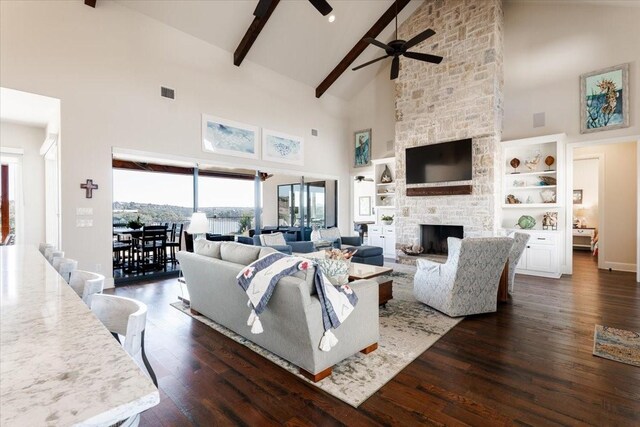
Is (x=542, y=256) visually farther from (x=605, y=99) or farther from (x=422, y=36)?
(x=422, y=36)

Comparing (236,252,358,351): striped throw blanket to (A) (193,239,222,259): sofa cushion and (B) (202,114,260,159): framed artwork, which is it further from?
(B) (202,114,260,159): framed artwork

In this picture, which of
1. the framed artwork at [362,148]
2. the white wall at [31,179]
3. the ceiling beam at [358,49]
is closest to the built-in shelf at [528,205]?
the framed artwork at [362,148]

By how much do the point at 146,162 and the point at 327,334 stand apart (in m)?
5.22

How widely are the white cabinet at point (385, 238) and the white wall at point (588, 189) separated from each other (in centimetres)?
579

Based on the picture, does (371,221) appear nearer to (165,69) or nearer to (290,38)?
(290,38)

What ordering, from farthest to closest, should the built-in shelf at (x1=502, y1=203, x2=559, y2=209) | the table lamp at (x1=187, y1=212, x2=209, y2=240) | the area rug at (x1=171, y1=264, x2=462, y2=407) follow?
→ the built-in shelf at (x1=502, y1=203, x2=559, y2=209) < the table lamp at (x1=187, y1=212, x2=209, y2=240) < the area rug at (x1=171, y1=264, x2=462, y2=407)

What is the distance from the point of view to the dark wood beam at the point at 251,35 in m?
5.79

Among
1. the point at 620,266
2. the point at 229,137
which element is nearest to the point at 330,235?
the point at 229,137

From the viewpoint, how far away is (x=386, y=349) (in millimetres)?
2848

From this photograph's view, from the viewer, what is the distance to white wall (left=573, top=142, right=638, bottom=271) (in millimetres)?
6219

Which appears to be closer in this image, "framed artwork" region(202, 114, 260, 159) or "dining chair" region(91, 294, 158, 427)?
"dining chair" region(91, 294, 158, 427)

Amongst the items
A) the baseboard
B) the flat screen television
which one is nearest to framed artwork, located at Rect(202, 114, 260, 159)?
the flat screen television

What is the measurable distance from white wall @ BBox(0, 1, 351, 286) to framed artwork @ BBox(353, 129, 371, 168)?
3841 mm

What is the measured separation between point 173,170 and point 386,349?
5394 mm
